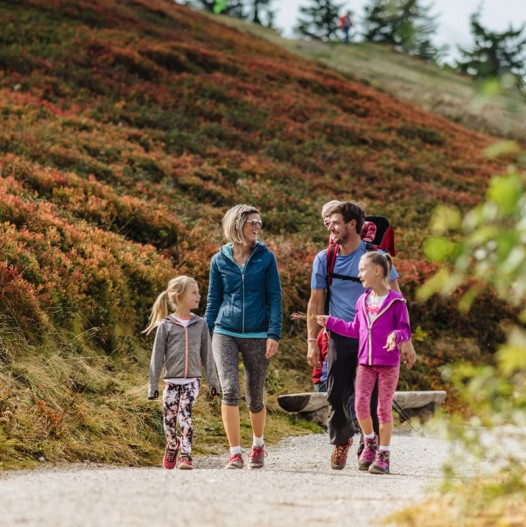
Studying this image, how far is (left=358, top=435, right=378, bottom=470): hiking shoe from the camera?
679cm

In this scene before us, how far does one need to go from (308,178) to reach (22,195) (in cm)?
1047

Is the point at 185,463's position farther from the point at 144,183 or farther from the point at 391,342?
the point at 144,183

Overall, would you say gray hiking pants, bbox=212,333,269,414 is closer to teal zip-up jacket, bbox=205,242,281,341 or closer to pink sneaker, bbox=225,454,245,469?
teal zip-up jacket, bbox=205,242,281,341

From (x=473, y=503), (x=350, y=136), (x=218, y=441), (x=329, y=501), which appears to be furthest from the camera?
(x=350, y=136)

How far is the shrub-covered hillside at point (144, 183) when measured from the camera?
8156mm

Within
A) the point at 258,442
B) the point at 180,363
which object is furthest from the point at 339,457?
the point at 180,363

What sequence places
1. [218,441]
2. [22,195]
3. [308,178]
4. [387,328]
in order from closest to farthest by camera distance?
1. [387,328]
2. [218,441]
3. [22,195]
4. [308,178]

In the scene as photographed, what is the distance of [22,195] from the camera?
38.5 feet

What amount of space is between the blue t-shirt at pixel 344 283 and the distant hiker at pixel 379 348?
0.44 m

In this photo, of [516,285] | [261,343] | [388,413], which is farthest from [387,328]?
[516,285]

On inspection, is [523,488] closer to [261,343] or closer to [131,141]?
[261,343]

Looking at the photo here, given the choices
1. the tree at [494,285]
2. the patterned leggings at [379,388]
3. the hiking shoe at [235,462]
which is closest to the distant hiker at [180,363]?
the hiking shoe at [235,462]

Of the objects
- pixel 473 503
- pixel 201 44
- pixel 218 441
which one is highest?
pixel 201 44

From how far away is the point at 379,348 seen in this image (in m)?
6.59
